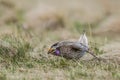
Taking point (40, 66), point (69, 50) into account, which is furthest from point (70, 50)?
point (40, 66)

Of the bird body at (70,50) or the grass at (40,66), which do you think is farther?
the bird body at (70,50)

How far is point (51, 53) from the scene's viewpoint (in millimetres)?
9430

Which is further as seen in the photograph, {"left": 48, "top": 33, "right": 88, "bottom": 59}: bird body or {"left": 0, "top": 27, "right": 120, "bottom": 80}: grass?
{"left": 48, "top": 33, "right": 88, "bottom": 59}: bird body

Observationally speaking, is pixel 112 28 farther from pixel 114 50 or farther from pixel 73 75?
pixel 73 75

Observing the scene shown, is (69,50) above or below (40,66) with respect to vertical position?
above

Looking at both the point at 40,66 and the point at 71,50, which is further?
the point at 71,50

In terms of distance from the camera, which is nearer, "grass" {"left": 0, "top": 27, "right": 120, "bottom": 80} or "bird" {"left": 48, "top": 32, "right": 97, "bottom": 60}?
"grass" {"left": 0, "top": 27, "right": 120, "bottom": 80}

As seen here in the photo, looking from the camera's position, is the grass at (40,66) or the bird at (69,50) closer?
the grass at (40,66)

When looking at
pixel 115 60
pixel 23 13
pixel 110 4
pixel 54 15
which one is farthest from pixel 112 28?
pixel 115 60

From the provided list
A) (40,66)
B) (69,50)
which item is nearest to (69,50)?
(69,50)

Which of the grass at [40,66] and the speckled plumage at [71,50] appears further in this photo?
the speckled plumage at [71,50]

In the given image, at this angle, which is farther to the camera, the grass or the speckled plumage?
the speckled plumage

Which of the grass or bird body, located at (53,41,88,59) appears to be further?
bird body, located at (53,41,88,59)

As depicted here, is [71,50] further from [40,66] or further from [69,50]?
[40,66]
